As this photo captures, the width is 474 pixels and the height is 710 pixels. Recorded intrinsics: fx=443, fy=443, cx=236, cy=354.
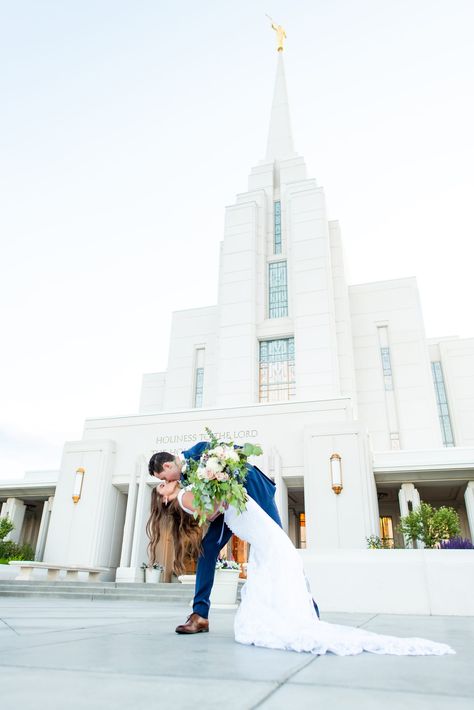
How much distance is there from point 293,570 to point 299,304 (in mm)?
21832

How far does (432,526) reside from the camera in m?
10.2

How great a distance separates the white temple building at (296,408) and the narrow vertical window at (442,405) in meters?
0.10

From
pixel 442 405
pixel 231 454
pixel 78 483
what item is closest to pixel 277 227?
pixel 442 405

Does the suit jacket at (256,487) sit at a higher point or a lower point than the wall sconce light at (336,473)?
lower

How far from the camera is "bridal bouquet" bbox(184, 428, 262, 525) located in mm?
3104

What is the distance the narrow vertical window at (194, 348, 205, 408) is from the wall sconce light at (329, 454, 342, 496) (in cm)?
1409

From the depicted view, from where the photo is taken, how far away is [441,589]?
6590mm

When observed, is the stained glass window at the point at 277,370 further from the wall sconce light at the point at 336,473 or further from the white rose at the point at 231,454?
the white rose at the point at 231,454

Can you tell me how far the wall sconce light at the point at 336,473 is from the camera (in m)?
13.7

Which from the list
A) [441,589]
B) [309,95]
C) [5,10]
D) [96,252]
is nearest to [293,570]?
[441,589]

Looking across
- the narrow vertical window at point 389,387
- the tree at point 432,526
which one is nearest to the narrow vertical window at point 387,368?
the narrow vertical window at point 389,387

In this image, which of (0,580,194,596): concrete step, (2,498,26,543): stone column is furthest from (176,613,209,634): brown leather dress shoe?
(2,498,26,543): stone column

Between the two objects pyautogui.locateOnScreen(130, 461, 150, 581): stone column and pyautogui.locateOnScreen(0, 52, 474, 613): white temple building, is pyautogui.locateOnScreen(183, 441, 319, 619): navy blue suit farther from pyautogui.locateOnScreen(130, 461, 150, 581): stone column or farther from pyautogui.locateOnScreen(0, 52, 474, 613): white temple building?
pyautogui.locateOnScreen(130, 461, 150, 581): stone column

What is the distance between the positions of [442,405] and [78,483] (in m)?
21.5
